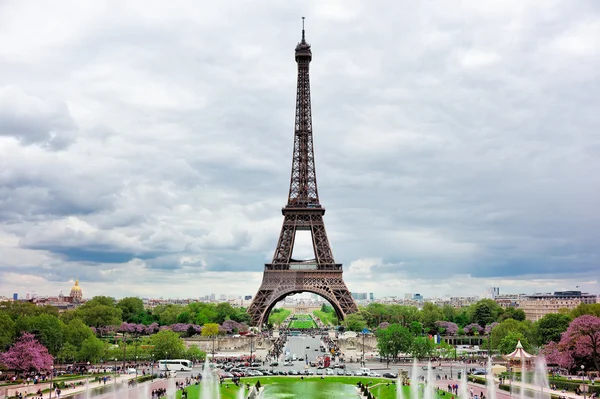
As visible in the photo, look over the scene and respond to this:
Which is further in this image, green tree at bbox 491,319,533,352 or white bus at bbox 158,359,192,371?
green tree at bbox 491,319,533,352

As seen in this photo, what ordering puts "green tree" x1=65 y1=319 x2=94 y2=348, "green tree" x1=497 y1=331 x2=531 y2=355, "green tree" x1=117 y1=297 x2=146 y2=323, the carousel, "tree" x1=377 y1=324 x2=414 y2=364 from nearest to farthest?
the carousel → "green tree" x1=497 y1=331 x2=531 y2=355 → "green tree" x1=65 y1=319 x2=94 y2=348 → "tree" x1=377 y1=324 x2=414 y2=364 → "green tree" x1=117 y1=297 x2=146 y2=323

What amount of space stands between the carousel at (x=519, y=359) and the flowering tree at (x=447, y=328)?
4933 cm

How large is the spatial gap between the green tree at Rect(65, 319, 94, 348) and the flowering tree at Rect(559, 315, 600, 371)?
56655 mm

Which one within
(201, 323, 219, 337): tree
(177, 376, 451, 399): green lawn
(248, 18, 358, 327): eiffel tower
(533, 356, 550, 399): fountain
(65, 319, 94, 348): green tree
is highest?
(248, 18, 358, 327): eiffel tower

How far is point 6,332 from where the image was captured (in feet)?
226

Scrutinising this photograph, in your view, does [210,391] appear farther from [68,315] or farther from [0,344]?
[68,315]

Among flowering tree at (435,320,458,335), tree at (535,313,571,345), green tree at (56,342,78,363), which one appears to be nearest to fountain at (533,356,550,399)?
tree at (535,313,571,345)

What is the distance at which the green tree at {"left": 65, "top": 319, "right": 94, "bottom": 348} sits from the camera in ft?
256

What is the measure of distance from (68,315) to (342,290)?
5164cm

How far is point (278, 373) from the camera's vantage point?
6862cm

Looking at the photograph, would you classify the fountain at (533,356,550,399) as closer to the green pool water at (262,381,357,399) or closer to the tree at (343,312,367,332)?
the green pool water at (262,381,357,399)

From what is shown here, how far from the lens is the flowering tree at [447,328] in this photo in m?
119

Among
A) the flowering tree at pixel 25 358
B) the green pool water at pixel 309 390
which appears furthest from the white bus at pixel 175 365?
the green pool water at pixel 309 390

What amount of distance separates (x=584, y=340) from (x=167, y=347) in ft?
161
